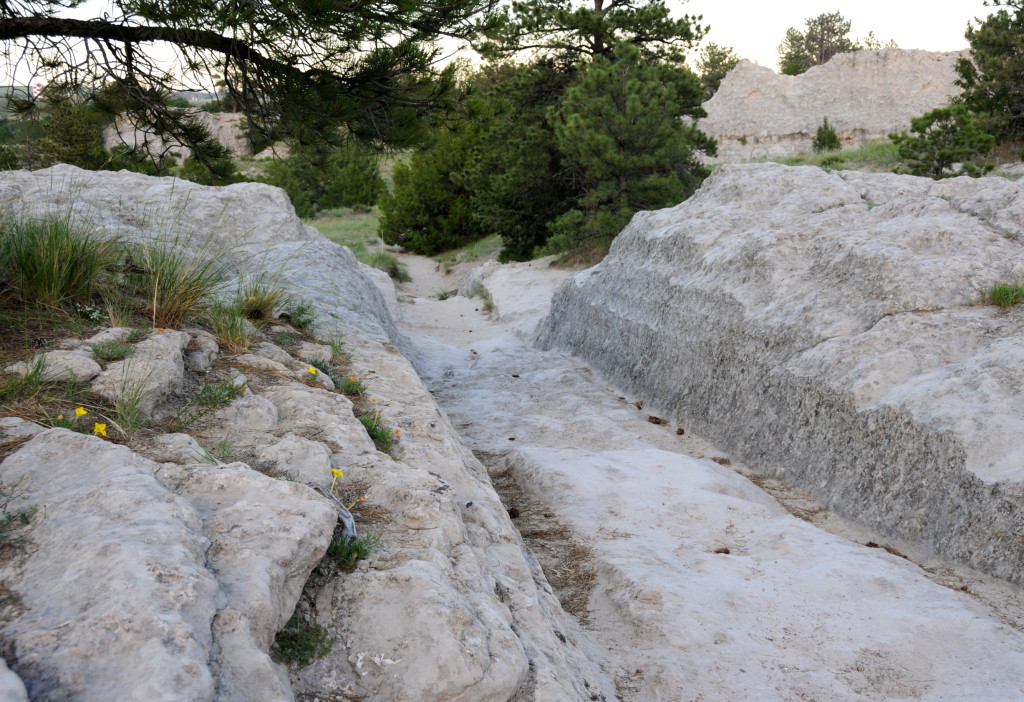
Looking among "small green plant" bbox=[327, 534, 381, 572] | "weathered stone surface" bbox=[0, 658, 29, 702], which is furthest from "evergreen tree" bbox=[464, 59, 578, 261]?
"weathered stone surface" bbox=[0, 658, 29, 702]

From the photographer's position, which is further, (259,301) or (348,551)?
(259,301)

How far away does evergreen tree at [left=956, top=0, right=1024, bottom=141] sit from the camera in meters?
15.7

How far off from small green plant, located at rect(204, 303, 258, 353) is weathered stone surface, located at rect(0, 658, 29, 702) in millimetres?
2937

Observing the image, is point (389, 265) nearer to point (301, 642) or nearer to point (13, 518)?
point (13, 518)

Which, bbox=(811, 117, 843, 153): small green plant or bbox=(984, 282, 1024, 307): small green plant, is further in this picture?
bbox=(811, 117, 843, 153): small green plant

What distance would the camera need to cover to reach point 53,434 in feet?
8.70

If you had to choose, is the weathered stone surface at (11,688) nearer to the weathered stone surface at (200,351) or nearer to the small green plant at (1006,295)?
the weathered stone surface at (200,351)

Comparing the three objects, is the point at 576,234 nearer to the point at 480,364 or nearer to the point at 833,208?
the point at 480,364

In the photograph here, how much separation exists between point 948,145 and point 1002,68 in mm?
3481

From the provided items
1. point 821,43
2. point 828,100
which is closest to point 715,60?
point 821,43

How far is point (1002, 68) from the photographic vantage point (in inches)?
625

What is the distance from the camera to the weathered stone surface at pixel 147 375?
10.6ft

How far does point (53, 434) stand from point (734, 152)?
2827 cm

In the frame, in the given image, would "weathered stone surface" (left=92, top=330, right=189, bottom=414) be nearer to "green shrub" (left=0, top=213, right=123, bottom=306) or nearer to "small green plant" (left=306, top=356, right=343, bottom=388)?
"green shrub" (left=0, top=213, right=123, bottom=306)
